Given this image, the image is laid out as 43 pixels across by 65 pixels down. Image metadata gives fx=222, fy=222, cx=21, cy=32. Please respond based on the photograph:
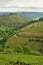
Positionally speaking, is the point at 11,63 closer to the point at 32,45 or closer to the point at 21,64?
the point at 21,64

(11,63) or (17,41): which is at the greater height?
(11,63)

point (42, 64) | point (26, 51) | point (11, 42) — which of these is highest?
point (42, 64)

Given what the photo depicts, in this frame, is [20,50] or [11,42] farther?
[11,42]

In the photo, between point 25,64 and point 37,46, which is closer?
point 25,64

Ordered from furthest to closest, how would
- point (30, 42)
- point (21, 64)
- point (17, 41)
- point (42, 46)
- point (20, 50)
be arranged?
point (17, 41)
point (30, 42)
point (42, 46)
point (20, 50)
point (21, 64)

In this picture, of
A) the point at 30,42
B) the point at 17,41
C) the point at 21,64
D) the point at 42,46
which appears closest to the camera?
the point at 21,64

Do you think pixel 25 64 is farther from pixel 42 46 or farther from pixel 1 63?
pixel 42 46

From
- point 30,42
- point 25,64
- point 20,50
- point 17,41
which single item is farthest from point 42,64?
point 17,41

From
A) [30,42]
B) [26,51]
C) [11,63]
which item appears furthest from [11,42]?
→ [11,63]

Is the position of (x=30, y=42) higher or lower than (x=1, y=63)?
lower
